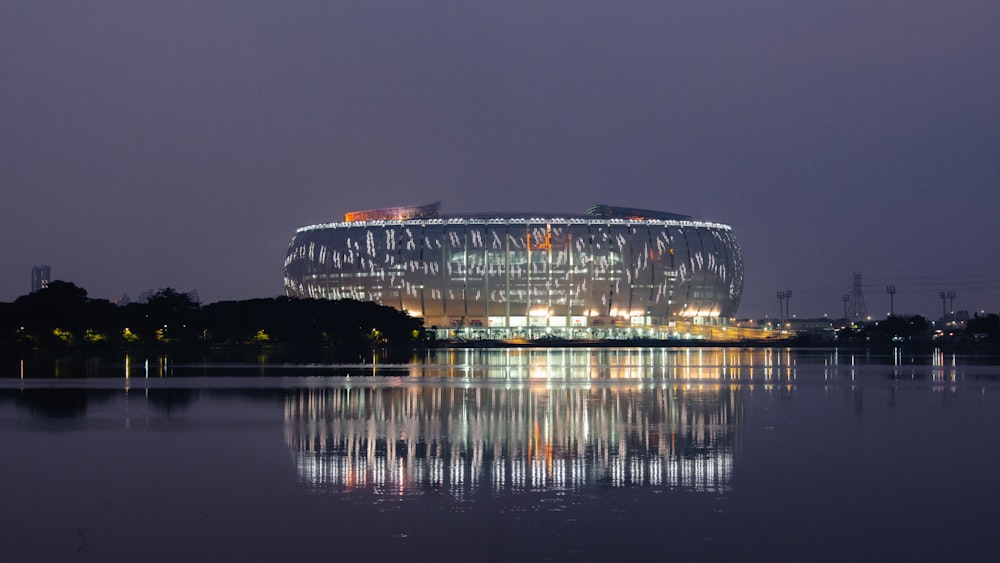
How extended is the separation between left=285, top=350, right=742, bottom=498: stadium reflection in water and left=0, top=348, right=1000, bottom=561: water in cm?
7

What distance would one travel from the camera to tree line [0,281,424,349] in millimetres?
80125

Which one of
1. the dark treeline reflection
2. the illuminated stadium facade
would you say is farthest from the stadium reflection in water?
the illuminated stadium facade

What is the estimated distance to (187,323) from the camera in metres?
96.9

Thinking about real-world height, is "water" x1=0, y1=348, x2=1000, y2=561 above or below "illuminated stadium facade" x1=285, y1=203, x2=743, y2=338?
below

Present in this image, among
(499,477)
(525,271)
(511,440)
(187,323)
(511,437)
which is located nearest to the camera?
(499,477)

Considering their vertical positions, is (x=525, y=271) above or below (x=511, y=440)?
above

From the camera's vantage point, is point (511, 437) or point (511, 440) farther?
point (511, 437)

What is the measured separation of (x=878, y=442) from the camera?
20.2 meters

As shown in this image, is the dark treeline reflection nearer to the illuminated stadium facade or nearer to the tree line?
the tree line

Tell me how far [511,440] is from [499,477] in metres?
4.26

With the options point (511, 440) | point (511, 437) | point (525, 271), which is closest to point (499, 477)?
point (511, 440)

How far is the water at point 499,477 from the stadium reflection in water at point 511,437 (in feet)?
0.25

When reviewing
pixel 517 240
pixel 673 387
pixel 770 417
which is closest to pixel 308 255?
pixel 517 240

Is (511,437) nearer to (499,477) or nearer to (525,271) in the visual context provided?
(499,477)
